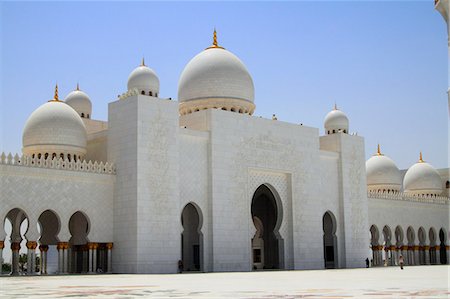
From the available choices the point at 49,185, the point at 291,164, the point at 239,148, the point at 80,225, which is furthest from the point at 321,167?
the point at 49,185

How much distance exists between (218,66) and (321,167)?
6.26 metres

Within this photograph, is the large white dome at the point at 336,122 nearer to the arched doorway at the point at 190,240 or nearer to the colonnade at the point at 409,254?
the colonnade at the point at 409,254

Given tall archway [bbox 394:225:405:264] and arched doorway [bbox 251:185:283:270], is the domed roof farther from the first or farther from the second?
tall archway [bbox 394:225:405:264]

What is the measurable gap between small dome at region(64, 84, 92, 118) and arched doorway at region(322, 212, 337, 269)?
11797mm

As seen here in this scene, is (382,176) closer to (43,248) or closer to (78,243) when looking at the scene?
(78,243)

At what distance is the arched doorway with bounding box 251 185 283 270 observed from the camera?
26875 millimetres

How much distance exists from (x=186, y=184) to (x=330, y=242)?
33.9 feet

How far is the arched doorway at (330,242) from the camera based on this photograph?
2727 centimetres

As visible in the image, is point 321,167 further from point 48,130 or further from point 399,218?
point 48,130

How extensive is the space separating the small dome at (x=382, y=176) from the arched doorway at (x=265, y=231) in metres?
9.96

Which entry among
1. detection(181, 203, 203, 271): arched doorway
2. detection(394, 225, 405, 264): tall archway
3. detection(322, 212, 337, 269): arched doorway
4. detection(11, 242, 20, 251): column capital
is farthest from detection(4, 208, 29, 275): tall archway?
detection(394, 225, 405, 264): tall archway

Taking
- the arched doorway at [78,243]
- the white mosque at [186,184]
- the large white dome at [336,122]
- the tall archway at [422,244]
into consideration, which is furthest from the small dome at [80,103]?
the tall archway at [422,244]

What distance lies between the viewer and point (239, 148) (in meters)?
23.5

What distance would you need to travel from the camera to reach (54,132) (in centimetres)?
2231
